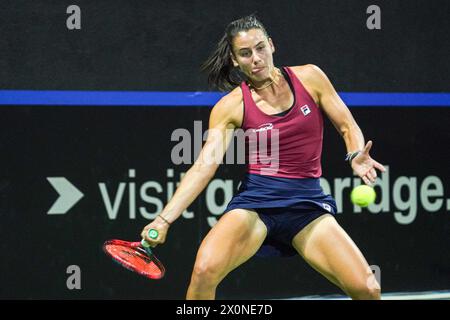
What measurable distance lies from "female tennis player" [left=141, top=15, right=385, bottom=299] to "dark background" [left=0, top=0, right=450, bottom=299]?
4.75ft

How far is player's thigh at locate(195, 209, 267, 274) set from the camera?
4.45m

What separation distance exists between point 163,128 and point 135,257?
1780mm

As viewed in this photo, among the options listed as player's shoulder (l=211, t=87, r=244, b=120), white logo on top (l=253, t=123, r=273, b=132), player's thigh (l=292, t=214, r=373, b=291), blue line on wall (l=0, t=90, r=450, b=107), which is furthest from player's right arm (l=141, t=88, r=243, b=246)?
blue line on wall (l=0, t=90, r=450, b=107)

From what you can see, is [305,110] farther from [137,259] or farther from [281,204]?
[137,259]

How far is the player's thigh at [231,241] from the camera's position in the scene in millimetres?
4453

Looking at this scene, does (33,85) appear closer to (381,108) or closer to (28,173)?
(28,173)

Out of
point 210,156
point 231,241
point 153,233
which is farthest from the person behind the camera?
point 210,156

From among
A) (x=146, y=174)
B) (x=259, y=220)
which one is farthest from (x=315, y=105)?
(x=146, y=174)

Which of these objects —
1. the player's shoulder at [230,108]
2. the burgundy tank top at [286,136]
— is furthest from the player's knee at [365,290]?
the player's shoulder at [230,108]

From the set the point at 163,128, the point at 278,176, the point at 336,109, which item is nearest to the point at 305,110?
the point at 336,109

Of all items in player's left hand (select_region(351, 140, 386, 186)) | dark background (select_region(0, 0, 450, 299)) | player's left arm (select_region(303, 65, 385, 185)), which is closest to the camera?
player's left hand (select_region(351, 140, 386, 186))

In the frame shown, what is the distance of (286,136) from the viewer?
186 inches

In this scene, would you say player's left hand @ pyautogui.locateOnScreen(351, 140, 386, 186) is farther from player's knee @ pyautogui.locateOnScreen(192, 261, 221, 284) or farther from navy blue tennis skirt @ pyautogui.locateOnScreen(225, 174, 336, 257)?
player's knee @ pyautogui.locateOnScreen(192, 261, 221, 284)

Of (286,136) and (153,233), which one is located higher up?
(286,136)
